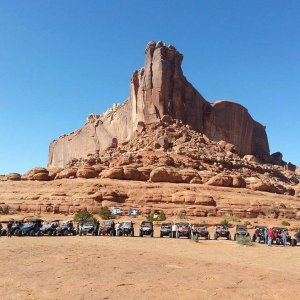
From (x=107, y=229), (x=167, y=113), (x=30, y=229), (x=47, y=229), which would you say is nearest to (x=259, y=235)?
(x=107, y=229)

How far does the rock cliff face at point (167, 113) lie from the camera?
85.6 m

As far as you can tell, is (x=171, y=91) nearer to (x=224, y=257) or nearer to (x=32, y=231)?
(x=32, y=231)

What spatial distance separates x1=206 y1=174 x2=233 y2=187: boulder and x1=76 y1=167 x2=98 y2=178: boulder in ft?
52.7

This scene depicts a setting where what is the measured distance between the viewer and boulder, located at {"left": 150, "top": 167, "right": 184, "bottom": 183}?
54094 mm

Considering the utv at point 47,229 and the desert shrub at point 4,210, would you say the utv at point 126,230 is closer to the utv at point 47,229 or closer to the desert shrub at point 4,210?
the utv at point 47,229

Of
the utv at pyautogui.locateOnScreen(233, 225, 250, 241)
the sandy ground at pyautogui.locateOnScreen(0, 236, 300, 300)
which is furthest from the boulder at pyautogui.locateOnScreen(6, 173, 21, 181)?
the sandy ground at pyautogui.locateOnScreen(0, 236, 300, 300)

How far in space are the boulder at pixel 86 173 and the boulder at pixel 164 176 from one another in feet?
27.7

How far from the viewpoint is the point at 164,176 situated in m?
54.2

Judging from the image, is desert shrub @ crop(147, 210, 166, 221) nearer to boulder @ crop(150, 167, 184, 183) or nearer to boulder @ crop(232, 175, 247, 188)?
boulder @ crop(150, 167, 184, 183)

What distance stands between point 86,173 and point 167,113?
33006mm

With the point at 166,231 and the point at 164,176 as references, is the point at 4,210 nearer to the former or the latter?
the point at 164,176

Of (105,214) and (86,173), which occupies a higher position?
(86,173)

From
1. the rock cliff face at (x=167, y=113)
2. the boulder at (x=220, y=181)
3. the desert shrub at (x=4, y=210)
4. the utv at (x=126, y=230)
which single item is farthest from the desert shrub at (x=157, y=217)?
the rock cliff face at (x=167, y=113)

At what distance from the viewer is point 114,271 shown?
1186cm
